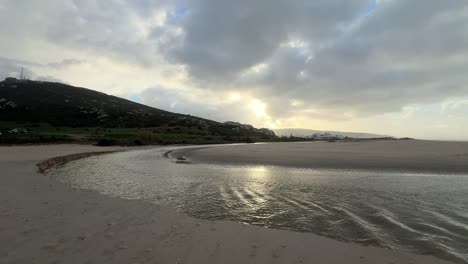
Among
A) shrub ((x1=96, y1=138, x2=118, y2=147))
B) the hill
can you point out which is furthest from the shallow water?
the hill

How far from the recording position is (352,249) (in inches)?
218

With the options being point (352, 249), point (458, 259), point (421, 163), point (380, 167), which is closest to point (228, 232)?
point (352, 249)

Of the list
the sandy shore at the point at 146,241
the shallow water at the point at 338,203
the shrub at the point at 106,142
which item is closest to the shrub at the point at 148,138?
the shrub at the point at 106,142

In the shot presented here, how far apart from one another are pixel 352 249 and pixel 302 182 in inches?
315

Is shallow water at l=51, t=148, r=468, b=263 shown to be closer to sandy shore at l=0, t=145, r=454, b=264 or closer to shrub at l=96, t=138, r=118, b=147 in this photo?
sandy shore at l=0, t=145, r=454, b=264

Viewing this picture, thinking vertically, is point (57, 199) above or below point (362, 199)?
below

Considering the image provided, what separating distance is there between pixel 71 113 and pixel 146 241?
12150 centimetres

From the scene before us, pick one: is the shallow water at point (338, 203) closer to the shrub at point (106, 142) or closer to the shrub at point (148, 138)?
the shrub at point (106, 142)

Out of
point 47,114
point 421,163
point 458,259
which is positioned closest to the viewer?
point 458,259

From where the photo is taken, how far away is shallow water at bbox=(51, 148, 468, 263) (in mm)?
6341

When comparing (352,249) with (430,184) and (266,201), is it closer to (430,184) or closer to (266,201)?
(266,201)

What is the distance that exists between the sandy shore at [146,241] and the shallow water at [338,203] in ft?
2.47

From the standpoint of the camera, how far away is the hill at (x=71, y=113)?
96.0 metres

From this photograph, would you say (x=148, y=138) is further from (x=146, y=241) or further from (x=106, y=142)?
(x=146, y=241)
